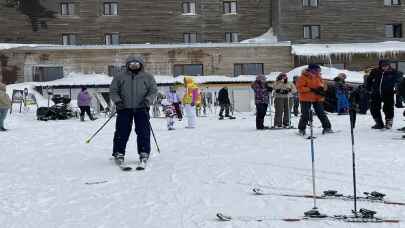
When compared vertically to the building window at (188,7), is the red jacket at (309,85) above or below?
below

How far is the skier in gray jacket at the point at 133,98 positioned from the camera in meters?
8.16

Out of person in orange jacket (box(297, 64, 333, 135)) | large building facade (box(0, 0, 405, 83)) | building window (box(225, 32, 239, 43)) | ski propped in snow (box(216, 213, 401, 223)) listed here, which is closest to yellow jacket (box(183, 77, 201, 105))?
person in orange jacket (box(297, 64, 333, 135))

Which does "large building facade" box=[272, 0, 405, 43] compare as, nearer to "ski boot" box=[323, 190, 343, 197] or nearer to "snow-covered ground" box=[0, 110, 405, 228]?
"snow-covered ground" box=[0, 110, 405, 228]

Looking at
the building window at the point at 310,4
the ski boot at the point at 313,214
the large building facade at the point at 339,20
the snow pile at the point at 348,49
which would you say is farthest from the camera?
the building window at the point at 310,4

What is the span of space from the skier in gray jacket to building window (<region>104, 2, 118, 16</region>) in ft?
116

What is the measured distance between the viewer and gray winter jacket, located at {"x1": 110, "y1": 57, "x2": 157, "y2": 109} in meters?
8.18

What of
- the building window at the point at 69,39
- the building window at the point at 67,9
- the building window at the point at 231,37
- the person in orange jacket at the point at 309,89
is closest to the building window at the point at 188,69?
the building window at the point at 231,37

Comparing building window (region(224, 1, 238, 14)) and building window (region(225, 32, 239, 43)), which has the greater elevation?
building window (region(224, 1, 238, 14))

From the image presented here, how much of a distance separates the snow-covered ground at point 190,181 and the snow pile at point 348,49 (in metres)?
26.8

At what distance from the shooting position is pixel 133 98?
818 centimetres

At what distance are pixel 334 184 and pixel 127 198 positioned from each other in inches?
85.5

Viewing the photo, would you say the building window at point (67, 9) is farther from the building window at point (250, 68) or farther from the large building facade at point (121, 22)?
the building window at point (250, 68)

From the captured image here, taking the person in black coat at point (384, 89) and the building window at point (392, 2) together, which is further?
the building window at point (392, 2)

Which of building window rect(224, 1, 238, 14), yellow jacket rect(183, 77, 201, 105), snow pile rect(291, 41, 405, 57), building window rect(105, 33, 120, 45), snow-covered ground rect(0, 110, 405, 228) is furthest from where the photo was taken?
building window rect(224, 1, 238, 14)
